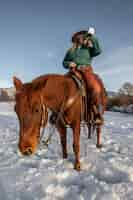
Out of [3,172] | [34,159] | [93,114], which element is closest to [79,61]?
[93,114]

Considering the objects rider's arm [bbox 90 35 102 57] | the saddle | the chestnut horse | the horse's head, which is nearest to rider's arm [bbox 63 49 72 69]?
the saddle

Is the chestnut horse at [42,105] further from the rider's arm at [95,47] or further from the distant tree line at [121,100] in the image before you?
the distant tree line at [121,100]

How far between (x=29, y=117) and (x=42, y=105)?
305 millimetres

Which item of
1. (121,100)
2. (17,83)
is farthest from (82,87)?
(121,100)

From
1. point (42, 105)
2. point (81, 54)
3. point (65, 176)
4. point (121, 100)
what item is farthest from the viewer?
point (121, 100)

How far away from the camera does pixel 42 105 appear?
131 inches

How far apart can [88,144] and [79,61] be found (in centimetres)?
271

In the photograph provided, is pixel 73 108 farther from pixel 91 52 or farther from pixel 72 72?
pixel 91 52

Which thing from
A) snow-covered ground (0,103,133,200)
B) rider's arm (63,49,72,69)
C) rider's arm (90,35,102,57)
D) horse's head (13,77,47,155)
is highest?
rider's arm (90,35,102,57)

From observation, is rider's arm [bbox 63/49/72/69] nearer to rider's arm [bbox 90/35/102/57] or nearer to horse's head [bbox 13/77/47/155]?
rider's arm [bbox 90/35/102/57]

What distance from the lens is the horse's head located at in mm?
3148

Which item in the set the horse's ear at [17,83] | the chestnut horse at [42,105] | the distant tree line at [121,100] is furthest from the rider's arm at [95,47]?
the distant tree line at [121,100]

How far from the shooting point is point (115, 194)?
3.01 meters

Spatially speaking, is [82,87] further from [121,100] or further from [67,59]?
[121,100]
